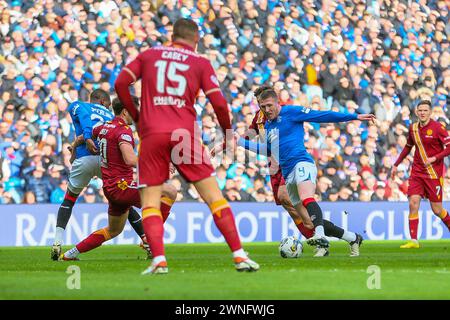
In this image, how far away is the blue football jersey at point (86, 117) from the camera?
512 inches

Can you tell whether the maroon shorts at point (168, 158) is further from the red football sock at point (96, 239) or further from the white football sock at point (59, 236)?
the white football sock at point (59, 236)

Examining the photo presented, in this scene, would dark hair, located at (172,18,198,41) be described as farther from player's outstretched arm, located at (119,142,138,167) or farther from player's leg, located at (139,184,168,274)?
player's outstretched arm, located at (119,142,138,167)

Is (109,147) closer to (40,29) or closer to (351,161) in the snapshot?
(40,29)

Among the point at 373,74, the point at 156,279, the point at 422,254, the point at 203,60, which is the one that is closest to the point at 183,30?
the point at 203,60

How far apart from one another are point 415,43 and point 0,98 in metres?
10.4

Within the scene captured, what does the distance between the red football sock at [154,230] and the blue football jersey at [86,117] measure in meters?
4.44

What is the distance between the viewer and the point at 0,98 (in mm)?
18594

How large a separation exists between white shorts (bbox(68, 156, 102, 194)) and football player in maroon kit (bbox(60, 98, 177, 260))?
1.13 m

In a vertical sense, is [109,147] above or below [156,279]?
above

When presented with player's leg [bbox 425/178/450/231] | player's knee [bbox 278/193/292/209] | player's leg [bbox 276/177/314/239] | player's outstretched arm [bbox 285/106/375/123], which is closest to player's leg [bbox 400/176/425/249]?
player's leg [bbox 425/178/450/231]

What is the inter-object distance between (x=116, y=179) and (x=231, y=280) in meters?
4.07

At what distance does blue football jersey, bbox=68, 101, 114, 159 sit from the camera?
13008 mm

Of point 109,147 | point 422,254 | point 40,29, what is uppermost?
point 40,29

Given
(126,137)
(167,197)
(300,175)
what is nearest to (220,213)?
(126,137)
